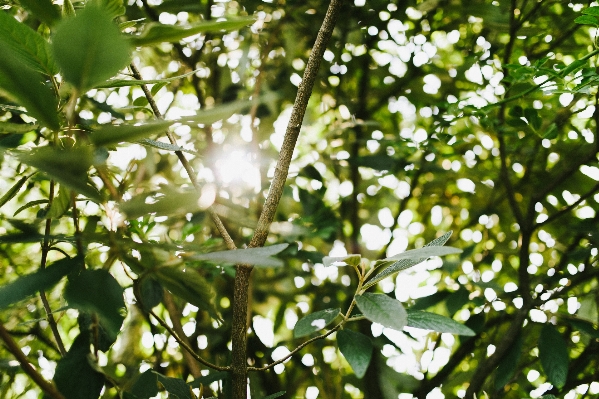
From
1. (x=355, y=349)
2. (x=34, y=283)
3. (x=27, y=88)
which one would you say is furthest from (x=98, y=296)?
(x=355, y=349)

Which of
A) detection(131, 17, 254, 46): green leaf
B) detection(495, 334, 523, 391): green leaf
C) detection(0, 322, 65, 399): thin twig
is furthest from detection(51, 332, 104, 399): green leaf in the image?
detection(495, 334, 523, 391): green leaf

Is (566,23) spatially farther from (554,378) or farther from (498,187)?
(554,378)

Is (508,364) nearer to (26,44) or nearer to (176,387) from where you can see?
(176,387)

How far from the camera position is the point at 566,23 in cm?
102

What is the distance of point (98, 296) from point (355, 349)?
0.28m

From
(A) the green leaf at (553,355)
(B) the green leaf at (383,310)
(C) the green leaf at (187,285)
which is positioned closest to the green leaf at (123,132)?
(C) the green leaf at (187,285)

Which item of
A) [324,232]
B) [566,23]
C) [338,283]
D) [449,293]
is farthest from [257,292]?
[566,23]

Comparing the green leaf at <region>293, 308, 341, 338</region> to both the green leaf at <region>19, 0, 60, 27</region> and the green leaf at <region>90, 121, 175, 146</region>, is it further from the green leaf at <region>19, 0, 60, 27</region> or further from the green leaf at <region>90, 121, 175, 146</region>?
the green leaf at <region>19, 0, 60, 27</region>

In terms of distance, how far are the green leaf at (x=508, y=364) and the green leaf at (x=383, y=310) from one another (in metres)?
0.51

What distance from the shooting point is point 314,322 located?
52 cm

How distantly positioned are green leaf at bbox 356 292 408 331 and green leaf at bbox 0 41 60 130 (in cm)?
30

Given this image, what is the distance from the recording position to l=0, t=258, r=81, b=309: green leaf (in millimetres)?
357

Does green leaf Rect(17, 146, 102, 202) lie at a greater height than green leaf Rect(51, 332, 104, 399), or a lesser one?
greater

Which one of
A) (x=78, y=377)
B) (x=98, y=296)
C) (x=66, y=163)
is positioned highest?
(x=66, y=163)
